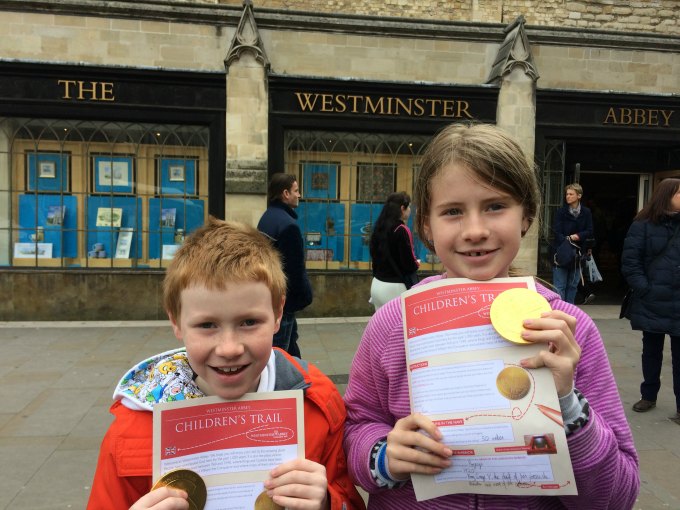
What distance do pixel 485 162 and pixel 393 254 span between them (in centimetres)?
409

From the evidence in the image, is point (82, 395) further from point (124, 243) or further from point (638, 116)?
point (638, 116)

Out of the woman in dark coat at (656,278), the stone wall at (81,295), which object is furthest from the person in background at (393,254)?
the stone wall at (81,295)

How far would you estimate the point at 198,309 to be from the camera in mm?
1212

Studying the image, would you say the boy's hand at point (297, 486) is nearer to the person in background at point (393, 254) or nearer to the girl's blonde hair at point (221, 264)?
the girl's blonde hair at point (221, 264)

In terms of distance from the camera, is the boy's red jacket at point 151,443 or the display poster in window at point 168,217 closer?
the boy's red jacket at point 151,443

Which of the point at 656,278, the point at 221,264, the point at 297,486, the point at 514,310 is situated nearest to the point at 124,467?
the point at 297,486

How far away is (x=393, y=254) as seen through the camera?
5.27 meters

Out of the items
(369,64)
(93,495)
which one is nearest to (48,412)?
(93,495)

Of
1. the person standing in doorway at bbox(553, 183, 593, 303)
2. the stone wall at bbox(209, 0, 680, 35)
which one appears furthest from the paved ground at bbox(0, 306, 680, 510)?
the stone wall at bbox(209, 0, 680, 35)

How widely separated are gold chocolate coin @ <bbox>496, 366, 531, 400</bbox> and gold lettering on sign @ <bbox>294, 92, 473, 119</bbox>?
8.39m

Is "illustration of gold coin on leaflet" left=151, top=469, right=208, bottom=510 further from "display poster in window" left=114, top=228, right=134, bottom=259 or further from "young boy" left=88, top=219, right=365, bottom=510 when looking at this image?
"display poster in window" left=114, top=228, right=134, bottom=259

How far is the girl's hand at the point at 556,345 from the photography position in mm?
1024

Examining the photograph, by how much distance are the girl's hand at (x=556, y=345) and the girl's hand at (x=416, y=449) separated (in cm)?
23

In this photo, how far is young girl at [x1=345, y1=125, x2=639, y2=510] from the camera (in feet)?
3.52
